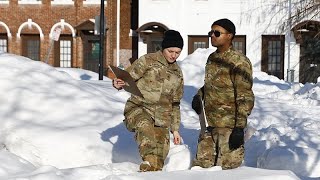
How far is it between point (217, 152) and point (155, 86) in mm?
842

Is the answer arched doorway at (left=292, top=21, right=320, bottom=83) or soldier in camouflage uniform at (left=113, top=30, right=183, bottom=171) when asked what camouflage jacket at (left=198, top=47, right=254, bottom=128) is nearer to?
soldier in camouflage uniform at (left=113, top=30, right=183, bottom=171)

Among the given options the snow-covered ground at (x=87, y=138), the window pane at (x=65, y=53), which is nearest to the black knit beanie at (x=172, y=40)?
the snow-covered ground at (x=87, y=138)

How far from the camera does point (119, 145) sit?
8.34 m

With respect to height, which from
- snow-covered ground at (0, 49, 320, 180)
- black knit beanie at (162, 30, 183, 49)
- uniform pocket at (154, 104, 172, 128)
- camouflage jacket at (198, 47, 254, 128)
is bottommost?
snow-covered ground at (0, 49, 320, 180)

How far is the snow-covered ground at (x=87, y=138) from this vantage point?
5.62m

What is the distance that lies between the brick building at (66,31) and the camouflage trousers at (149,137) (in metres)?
24.5

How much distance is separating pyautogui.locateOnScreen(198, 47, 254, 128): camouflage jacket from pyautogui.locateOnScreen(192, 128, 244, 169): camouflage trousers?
95 mm

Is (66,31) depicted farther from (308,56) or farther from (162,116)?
(162,116)

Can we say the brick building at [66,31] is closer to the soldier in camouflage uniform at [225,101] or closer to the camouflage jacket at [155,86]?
the camouflage jacket at [155,86]

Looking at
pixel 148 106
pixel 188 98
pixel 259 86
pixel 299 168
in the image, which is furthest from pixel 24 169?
pixel 259 86

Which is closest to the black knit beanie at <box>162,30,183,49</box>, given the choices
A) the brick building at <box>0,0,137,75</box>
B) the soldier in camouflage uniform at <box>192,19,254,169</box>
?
the soldier in camouflage uniform at <box>192,19,254,169</box>

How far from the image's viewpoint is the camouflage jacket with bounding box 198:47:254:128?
5801mm

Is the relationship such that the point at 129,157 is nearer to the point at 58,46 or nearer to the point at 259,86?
the point at 259,86

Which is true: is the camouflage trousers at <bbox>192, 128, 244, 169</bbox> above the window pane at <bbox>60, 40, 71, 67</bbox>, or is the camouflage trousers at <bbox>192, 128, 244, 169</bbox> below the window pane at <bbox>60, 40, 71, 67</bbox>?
below
